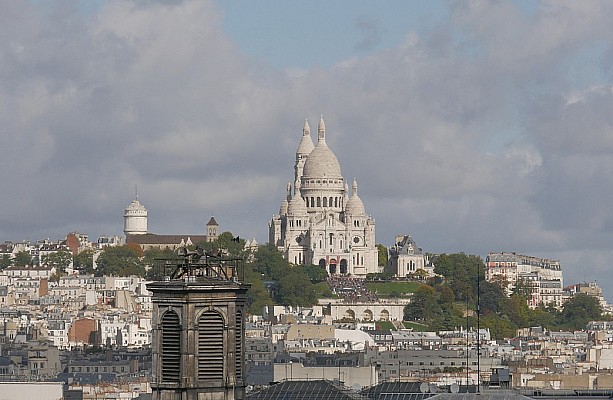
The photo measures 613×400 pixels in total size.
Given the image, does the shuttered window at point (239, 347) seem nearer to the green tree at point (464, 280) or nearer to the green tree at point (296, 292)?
the green tree at point (464, 280)

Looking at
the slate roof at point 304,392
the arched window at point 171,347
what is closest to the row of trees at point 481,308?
the slate roof at point 304,392

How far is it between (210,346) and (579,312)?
16700 centimetres

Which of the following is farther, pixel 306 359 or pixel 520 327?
pixel 520 327

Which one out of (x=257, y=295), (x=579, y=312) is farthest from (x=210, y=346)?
(x=579, y=312)

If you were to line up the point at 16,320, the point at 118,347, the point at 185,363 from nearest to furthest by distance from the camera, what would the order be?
the point at 185,363 < the point at 118,347 < the point at 16,320

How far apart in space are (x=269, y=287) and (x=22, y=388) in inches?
4042

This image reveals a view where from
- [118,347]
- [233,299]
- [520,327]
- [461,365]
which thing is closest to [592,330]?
[520,327]

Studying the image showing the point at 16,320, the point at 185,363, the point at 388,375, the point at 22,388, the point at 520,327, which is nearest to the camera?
the point at 185,363

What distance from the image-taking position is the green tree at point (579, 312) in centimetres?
18950

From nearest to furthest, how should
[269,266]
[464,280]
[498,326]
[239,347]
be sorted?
1. [239,347]
2. [498,326]
3. [464,280]
4. [269,266]

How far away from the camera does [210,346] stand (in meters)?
27.6

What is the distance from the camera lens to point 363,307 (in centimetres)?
18525

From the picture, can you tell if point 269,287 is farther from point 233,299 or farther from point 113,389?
point 233,299

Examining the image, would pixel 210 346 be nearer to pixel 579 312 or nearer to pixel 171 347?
pixel 171 347
